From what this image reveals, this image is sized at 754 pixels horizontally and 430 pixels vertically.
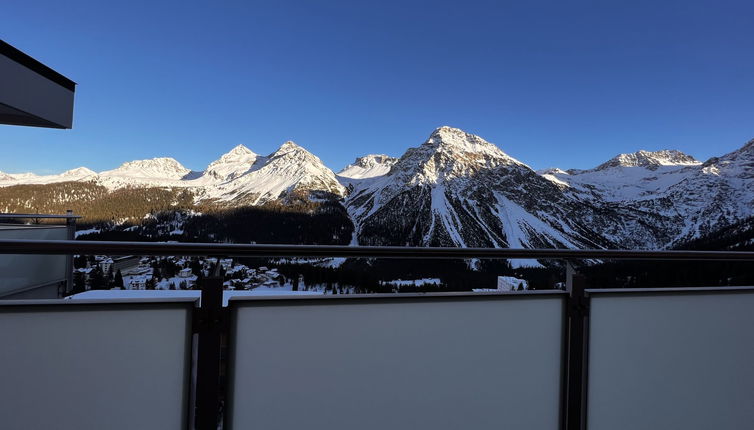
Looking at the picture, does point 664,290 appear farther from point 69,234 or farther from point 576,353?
point 69,234

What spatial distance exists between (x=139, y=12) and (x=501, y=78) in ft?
134

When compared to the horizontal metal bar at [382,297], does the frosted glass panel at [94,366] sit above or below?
below

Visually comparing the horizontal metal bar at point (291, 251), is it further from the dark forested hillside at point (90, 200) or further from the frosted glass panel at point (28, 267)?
the dark forested hillside at point (90, 200)

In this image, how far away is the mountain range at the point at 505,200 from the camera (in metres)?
136

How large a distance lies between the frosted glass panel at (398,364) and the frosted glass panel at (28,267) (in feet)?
9.84

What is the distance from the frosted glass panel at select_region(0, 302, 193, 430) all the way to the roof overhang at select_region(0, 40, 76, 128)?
533cm

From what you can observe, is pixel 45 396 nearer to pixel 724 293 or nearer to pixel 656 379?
pixel 656 379

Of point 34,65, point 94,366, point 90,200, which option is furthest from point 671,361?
point 90,200

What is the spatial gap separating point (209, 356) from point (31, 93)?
622cm

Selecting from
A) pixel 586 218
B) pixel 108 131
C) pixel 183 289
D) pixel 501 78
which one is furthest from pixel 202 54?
pixel 586 218

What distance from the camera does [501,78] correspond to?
4494 cm

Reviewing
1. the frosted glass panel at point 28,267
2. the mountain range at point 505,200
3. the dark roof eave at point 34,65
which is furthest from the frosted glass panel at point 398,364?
the mountain range at point 505,200

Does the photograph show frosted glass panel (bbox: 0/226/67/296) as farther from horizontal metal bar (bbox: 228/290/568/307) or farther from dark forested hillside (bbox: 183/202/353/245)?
dark forested hillside (bbox: 183/202/353/245)

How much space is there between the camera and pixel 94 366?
1140mm
